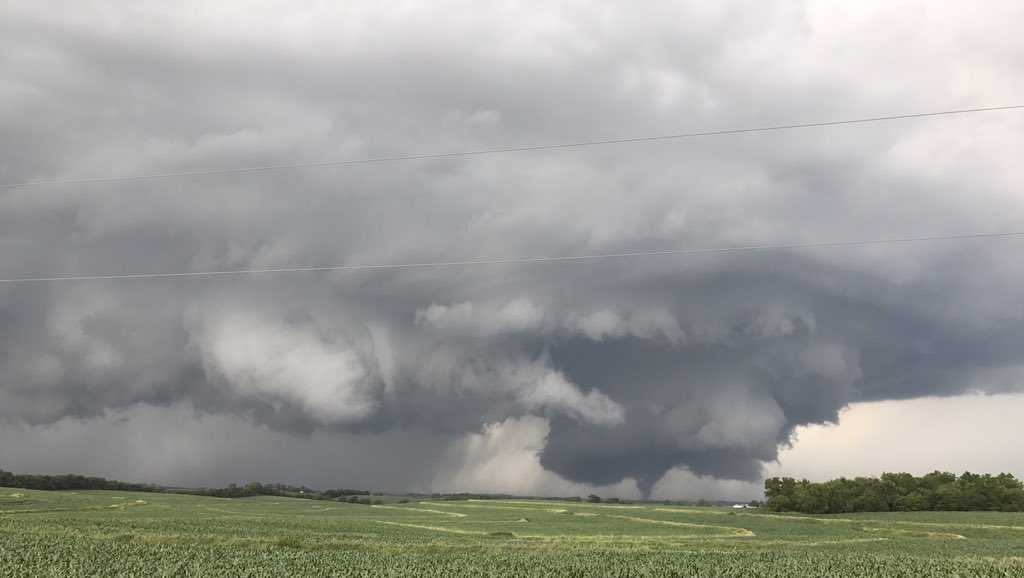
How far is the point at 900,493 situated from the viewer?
187 meters

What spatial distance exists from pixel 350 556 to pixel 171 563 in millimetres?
10940

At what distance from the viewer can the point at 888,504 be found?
183125 millimetres

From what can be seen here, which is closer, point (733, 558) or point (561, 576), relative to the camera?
point (561, 576)

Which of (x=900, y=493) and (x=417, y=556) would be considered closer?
(x=417, y=556)

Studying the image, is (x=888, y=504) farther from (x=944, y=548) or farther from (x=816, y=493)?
(x=944, y=548)

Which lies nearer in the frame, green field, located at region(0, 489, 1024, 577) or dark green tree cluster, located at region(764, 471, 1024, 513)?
green field, located at region(0, 489, 1024, 577)

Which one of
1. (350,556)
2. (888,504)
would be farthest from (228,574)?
(888,504)

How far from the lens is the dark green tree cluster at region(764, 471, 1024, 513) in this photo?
175 meters

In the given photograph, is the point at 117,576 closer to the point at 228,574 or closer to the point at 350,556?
the point at 228,574

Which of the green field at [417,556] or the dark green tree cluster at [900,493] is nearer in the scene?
the green field at [417,556]

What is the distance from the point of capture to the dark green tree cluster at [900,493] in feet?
574

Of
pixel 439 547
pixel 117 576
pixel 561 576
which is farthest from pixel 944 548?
pixel 117 576

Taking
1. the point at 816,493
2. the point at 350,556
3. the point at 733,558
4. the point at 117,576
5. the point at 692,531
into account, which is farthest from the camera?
the point at 816,493

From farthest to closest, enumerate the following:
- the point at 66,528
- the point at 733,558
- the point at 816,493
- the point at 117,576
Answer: the point at 816,493 < the point at 66,528 < the point at 733,558 < the point at 117,576
